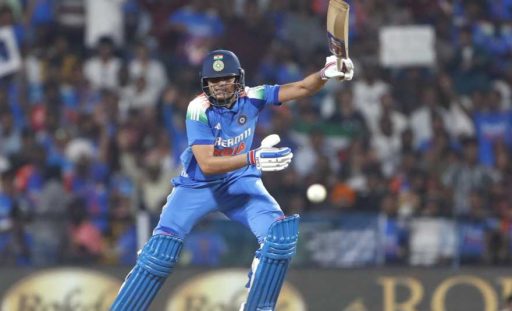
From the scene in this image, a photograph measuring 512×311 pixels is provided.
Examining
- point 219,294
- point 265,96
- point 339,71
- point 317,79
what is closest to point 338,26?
point 339,71

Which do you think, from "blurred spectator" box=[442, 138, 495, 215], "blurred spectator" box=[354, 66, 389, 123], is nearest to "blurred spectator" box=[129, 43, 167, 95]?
"blurred spectator" box=[354, 66, 389, 123]

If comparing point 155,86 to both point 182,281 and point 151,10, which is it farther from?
point 182,281

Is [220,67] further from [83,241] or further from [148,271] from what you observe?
[83,241]

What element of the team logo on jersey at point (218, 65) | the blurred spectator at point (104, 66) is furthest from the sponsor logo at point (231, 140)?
the blurred spectator at point (104, 66)

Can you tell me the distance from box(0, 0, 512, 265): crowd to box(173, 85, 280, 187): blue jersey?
2.85 metres

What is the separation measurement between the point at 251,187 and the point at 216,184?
221mm

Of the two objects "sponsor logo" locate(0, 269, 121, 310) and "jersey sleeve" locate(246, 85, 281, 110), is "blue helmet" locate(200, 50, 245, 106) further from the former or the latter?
"sponsor logo" locate(0, 269, 121, 310)

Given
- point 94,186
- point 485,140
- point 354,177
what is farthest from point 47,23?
point 485,140

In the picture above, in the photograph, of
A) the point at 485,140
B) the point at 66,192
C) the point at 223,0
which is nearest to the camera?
the point at 66,192

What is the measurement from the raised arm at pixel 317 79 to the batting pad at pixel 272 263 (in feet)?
2.53

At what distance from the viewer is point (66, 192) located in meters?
12.4

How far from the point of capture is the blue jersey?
26.8 feet

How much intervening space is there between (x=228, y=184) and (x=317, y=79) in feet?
2.92

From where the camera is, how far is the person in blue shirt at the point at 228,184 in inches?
317
